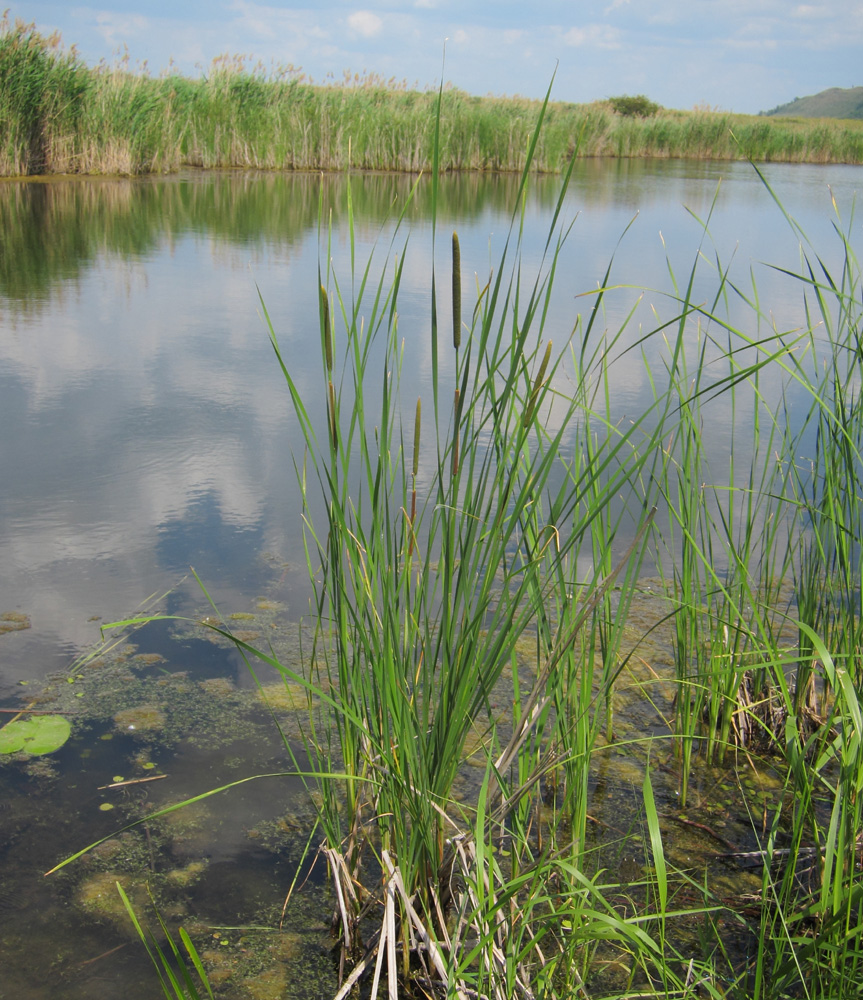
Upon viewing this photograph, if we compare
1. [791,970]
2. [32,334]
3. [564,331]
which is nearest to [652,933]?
[791,970]

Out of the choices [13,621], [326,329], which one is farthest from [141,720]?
[326,329]

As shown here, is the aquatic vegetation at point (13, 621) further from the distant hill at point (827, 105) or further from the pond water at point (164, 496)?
the distant hill at point (827, 105)

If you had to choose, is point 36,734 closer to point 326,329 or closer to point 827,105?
point 326,329

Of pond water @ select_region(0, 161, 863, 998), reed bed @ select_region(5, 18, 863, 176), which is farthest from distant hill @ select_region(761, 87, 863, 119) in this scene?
pond water @ select_region(0, 161, 863, 998)

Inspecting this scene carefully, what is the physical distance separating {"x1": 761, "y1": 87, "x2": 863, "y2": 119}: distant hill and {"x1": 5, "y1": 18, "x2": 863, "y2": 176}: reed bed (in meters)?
141

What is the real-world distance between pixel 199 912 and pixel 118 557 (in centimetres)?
111

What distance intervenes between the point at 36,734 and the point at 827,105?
172 meters

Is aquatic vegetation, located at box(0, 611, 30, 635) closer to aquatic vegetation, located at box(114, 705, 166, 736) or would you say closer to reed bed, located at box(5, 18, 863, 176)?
aquatic vegetation, located at box(114, 705, 166, 736)

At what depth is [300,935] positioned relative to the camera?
1.14 meters

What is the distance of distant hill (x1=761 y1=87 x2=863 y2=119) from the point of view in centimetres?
13775

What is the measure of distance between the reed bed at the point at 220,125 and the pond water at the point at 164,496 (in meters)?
2.73

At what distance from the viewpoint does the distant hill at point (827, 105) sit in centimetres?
13775

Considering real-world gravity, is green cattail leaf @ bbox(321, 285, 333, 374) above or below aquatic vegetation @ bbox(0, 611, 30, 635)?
above

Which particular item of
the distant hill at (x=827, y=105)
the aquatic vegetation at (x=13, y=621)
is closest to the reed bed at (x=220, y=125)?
the aquatic vegetation at (x=13, y=621)
